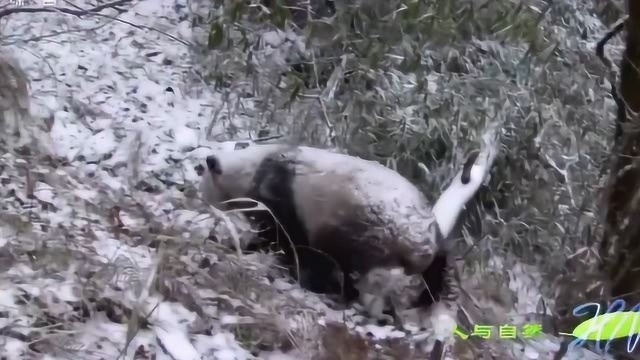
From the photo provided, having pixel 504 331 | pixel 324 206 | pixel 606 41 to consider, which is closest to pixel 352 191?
pixel 324 206

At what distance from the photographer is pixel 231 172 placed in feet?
4.30

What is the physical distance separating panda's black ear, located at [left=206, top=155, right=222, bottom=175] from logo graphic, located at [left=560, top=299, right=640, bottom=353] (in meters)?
0.72

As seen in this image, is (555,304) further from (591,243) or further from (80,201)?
(80,201)

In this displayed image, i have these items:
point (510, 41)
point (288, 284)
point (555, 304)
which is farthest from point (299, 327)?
point (510, 41)

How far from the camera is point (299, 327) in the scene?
1324mm

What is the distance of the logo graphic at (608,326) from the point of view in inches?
55.1

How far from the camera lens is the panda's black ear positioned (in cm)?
131

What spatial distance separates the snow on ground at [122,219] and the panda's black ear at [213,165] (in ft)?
0.06

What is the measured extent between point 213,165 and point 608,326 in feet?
2.66

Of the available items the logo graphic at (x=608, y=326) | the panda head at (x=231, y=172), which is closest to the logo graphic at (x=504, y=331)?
the logo graphic at (x=608, y=326)

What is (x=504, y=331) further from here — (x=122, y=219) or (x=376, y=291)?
(x=122, y=219)

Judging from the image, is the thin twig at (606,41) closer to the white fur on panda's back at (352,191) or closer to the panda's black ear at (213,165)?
the white fur on panda's back at (352,191)

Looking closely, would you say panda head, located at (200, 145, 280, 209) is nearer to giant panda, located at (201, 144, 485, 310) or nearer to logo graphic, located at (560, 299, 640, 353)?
giant panda, located at (201, 144, 485, 310)

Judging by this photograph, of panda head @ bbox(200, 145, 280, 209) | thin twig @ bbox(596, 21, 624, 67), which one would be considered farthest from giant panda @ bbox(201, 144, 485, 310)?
thin twig @ bbox(596, 21, 624, 67)
